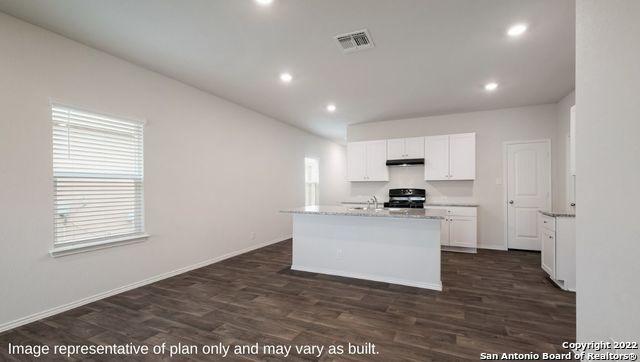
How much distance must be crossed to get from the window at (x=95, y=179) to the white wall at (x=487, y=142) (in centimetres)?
495

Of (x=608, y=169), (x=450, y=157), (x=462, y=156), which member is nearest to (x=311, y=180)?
(x=450, y=157)

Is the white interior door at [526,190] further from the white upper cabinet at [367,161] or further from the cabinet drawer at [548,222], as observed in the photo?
the white upper cabinet at [367,161]

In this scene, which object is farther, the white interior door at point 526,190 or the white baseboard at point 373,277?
the white interior door at point 526,190

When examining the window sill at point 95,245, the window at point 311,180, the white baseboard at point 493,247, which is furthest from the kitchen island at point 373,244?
the window at point 311,180

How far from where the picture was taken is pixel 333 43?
2.94 metres

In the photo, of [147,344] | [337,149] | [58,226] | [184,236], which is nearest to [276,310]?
[147,344]

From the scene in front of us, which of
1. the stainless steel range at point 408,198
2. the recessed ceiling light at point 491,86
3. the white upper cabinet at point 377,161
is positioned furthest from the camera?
the white upper cabinet at point 377,161

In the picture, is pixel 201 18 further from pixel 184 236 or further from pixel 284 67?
pixel 184 236

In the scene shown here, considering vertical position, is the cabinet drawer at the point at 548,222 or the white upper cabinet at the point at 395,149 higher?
the white upper cabinet at the point at 395,149

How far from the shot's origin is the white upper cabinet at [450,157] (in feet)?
17.7

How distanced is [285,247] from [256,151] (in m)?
2.02

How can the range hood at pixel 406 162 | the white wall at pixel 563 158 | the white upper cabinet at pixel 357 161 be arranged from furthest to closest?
1. the white upper cabinet at pixel 357 161
2. the range hood at pixel 406 162
3. the white wall at pixel 563 158

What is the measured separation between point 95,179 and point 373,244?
3395 millimetres

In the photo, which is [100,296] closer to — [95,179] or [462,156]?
[95,179]
